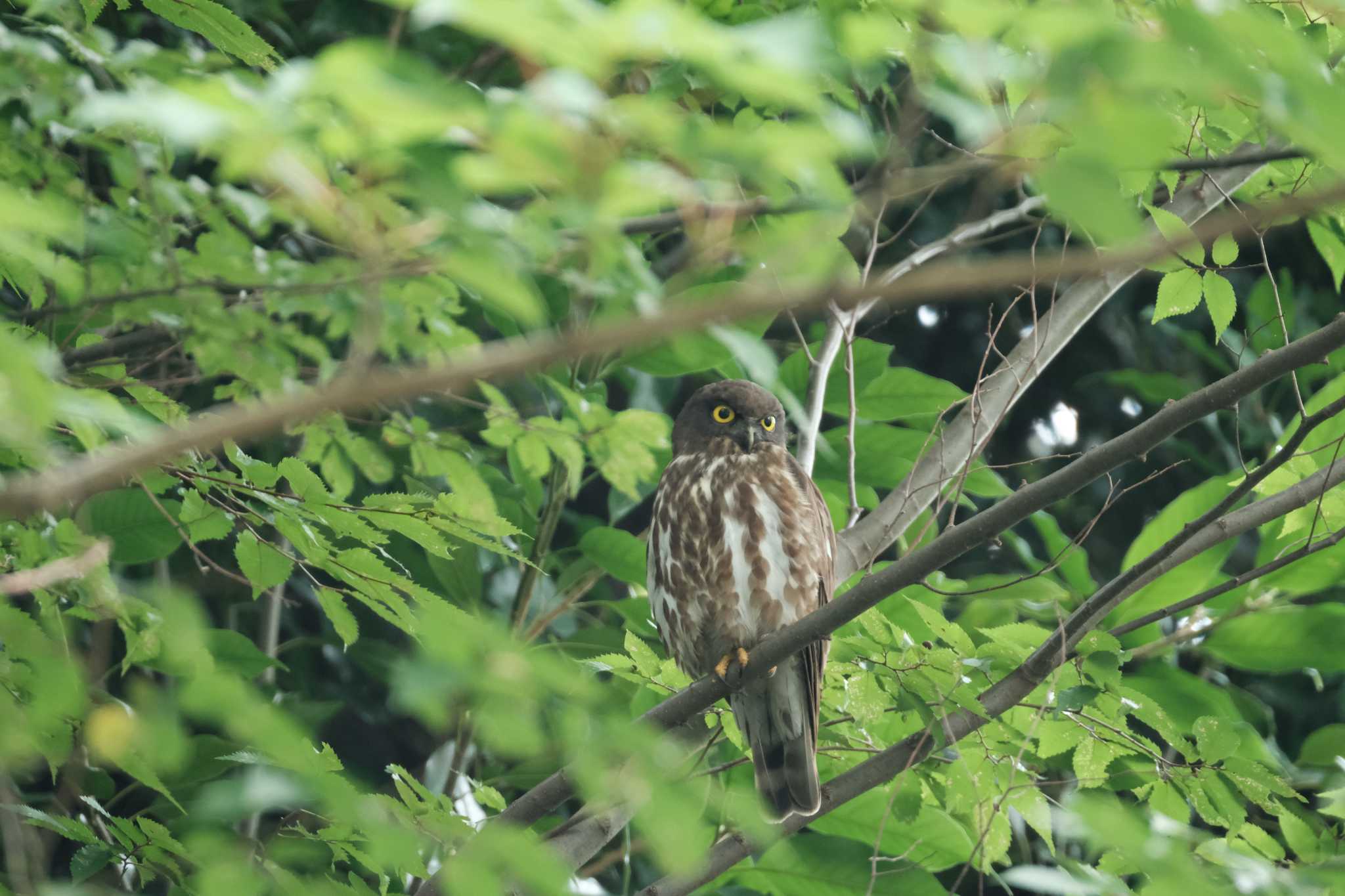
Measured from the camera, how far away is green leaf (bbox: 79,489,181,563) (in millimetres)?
3053

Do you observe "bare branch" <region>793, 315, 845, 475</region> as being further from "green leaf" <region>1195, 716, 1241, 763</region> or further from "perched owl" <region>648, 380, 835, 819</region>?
"green leaf" <region>1195, 716, 1241, 763</region>

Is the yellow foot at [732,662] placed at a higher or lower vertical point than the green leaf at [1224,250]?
lower

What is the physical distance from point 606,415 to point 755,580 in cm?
128

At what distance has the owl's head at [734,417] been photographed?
4.11 m

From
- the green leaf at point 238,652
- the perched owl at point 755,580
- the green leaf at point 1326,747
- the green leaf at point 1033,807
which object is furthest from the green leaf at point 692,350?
the green leaf at point 1326,747

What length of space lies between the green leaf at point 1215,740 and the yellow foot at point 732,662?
98 cm

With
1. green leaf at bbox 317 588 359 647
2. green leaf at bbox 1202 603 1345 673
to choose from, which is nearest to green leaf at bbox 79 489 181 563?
green leaf at bbox 317 588 359 647

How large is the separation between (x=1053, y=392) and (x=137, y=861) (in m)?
4.49

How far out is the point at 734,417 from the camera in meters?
4.17

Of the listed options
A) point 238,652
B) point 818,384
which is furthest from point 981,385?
point 238,652

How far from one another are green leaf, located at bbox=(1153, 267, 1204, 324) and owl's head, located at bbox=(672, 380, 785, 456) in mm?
1649

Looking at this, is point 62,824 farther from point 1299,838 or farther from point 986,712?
point 1299,838

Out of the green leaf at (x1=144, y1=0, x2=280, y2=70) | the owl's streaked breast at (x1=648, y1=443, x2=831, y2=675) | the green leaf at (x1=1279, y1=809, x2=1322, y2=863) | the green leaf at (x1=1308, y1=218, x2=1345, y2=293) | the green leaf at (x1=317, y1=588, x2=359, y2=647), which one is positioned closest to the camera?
the green leaf at (x1=144, y1=0, x2=280, y2=70)

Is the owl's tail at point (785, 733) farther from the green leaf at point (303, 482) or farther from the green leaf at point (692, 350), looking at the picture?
the green leaf at point (303, 482)
